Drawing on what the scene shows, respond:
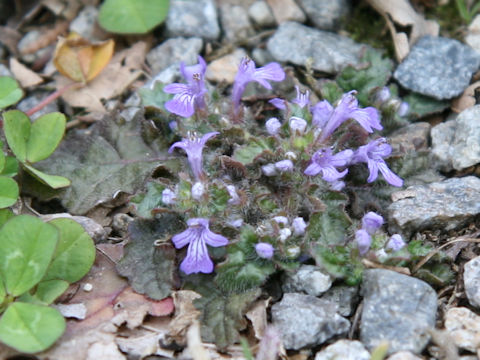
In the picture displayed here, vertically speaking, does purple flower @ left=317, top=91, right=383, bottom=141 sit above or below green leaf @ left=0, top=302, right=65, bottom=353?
above

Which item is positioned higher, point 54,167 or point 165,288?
point 54,167

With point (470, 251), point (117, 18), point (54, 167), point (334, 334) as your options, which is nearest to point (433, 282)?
point (470, 251)

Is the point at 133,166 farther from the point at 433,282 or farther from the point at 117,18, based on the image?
the point at 433,282

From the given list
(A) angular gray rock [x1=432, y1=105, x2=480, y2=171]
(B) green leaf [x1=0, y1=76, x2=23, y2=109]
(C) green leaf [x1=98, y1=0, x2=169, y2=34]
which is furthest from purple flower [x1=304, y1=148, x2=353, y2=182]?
(C) green leaf [x1=98, y1=0, x2=169, y2=34]

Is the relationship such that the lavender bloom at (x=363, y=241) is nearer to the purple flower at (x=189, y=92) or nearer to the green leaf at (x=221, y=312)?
the green leaf at (x=221, y=312)

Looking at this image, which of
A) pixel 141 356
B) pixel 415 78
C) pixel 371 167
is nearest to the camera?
pixel 141 356

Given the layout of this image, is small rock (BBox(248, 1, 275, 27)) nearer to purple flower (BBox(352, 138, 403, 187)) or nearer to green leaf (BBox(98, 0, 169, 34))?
green leaf (BBox(98, 0, 169, 34))

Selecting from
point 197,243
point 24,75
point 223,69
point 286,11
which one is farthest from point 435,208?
point 24,75
